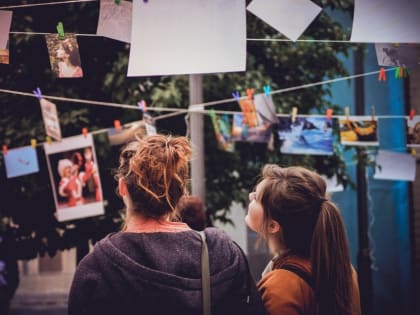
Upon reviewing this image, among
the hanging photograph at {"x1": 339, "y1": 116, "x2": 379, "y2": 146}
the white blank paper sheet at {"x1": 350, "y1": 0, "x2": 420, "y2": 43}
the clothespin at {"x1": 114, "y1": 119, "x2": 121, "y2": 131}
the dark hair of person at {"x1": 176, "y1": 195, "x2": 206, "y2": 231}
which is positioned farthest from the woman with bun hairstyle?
the hanging photograph at {"x1": 339, "y1": 116, "x2": 379, "y2": 146}

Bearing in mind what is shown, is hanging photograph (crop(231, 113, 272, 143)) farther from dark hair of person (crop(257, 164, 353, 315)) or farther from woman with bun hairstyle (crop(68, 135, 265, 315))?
woman with bun hairstyle (crop(68, 135, 265, 315))

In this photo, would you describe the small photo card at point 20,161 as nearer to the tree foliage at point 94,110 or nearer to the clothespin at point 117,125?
the tree foliage at point 94,110

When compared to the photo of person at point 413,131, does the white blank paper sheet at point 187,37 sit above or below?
above

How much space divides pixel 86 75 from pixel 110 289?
3.49m

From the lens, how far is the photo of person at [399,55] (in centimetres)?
245

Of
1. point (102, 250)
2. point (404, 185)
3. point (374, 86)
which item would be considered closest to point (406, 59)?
point (102, 250)

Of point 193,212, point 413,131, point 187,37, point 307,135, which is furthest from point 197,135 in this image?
point 187,37

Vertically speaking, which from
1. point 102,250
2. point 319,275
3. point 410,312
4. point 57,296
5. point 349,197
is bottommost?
point 57,296

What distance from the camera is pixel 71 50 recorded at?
2385 mm

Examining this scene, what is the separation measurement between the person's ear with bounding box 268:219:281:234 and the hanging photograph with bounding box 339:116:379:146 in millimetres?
2148

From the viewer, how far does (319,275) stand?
1.83 m

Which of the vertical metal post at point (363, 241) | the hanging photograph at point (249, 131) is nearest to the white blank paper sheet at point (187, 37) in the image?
the hanging photograph at point (249, 131)

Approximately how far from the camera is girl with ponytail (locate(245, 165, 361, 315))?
5.88ft

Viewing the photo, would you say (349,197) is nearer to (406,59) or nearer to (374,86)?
(374,86)
